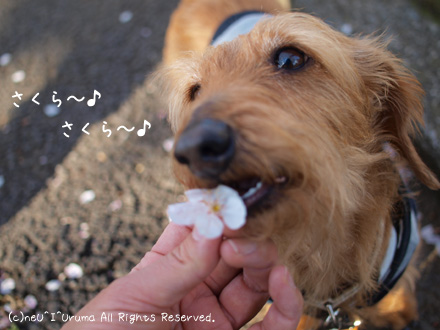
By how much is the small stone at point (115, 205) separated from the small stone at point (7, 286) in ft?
3.29

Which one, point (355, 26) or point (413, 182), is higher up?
point (355, 26)

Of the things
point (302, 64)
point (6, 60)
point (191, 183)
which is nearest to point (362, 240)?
point (302, 64)

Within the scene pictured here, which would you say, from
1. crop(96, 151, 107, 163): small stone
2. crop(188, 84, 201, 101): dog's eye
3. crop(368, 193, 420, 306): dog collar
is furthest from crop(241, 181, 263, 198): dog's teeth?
crop(96, 151, 107, 163): small stone

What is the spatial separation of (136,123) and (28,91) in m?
1.89

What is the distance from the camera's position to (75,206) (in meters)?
3.54

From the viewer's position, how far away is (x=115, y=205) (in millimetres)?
3471

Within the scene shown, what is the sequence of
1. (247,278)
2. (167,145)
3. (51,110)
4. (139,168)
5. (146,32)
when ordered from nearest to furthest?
(247,278) < (139,168) < (167,145) < (51,110) < (146,32)

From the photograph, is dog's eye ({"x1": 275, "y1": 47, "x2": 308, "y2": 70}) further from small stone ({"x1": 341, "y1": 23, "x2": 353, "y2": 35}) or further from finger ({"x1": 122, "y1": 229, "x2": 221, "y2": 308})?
small stone ({"x1": 341, "y1": 23, "x2": 353, "y2": 35})

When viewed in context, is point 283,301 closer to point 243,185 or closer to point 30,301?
point 243,185

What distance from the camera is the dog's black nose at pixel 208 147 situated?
1107 millimetres

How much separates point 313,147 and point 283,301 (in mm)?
618

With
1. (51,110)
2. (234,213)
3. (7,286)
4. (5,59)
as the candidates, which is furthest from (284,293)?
(5,59)

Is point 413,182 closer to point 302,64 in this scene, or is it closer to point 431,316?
point 431,316

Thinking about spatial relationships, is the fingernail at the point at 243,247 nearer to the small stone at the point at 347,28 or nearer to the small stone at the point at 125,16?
the small stone at the point at 347,28
